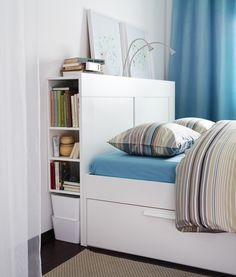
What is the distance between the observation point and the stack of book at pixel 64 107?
2.31 m

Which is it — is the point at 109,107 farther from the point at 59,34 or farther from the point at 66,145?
the point at 59,34

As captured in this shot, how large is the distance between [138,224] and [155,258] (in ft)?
0.67

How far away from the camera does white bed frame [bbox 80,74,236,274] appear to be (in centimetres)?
200

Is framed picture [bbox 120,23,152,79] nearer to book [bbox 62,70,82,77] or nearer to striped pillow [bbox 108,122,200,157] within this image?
book [bbox 62,70,82,77]

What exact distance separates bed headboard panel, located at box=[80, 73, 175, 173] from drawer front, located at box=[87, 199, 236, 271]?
0.32 metres

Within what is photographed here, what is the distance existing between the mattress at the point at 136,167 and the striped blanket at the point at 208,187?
11cm

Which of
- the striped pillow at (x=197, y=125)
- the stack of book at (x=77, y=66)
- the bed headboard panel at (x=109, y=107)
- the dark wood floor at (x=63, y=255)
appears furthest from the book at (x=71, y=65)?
the dark wood floor at (x=63, y=255)

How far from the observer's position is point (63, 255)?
7.14ft

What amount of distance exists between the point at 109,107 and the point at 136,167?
1.88 ft

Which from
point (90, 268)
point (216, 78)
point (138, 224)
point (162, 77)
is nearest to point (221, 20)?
point (216, 78)

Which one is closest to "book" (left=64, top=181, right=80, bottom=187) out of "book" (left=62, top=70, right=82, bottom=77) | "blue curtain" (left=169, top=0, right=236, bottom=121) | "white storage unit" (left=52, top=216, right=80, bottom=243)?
"white storage unit" (left=52, top=216, right=80, bottom=243)

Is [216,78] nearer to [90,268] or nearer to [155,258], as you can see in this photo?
[155,258]

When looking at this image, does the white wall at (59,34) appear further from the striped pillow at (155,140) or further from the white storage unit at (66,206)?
the striped pillow at (155,140)

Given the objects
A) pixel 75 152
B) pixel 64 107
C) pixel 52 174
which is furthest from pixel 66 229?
pixel 64 107
